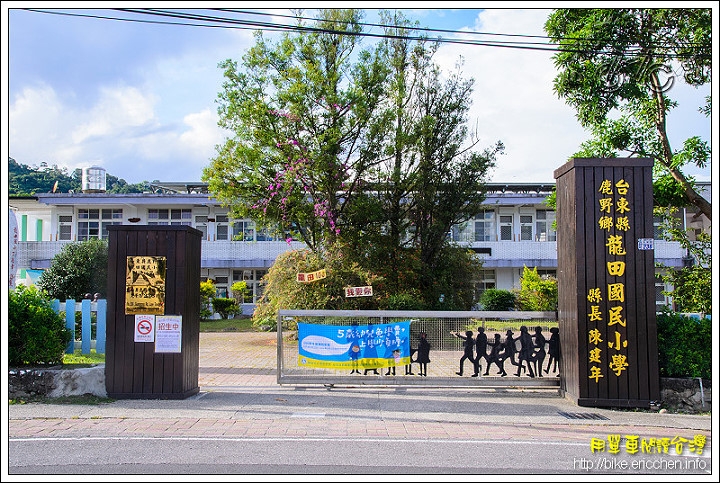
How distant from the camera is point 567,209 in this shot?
1011cm

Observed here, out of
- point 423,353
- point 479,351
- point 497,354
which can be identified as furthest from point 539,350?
point 423,353

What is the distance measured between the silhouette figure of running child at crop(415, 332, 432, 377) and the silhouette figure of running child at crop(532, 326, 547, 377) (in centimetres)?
196

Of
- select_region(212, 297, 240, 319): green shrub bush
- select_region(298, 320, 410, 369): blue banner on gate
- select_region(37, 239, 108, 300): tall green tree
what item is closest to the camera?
select_region(298, 320, 410, 369): blue banner on gate

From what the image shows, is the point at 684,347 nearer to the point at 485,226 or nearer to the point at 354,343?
the point at 354,343

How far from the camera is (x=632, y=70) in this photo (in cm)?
1241

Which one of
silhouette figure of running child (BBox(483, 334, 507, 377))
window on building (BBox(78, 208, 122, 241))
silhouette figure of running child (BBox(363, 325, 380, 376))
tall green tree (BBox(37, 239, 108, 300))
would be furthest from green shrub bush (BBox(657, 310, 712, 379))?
window on building (BBox(78, 208, 122, 241))

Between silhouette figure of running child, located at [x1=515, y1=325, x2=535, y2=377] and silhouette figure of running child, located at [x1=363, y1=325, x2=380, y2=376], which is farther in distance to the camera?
silhouette figure of running child, located at [x1=363, y1=325, x2=380, y2=376]

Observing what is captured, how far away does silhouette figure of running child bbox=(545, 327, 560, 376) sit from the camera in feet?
34.7

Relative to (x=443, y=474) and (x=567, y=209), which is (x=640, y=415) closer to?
(x=567, y=209)

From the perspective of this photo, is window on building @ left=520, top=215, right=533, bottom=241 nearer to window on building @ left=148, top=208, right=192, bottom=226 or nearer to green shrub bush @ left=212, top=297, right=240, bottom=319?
green shrub bush @ left=212, top=297, right=240, bottom=319

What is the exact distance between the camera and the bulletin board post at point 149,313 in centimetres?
977

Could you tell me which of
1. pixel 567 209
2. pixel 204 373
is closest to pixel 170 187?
pixel 204 373

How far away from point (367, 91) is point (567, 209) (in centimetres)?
999

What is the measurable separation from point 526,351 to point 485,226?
2268 centimetres
